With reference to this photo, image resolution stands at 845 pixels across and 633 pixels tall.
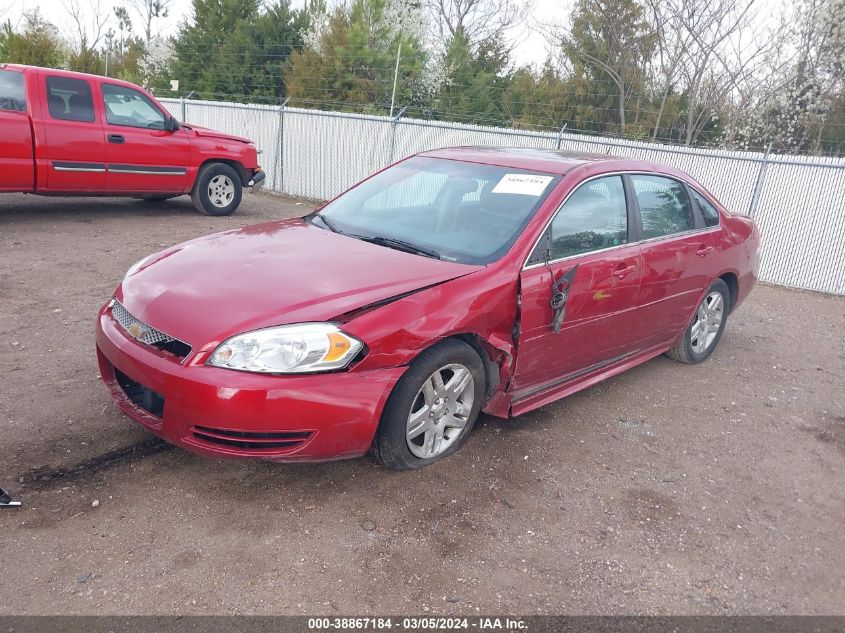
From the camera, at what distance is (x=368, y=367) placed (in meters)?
3.04

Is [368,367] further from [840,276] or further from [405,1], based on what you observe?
[405,1]

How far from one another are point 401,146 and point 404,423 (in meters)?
9.87

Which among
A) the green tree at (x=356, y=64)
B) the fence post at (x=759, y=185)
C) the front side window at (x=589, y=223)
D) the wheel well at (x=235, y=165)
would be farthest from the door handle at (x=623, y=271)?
the green tree at (x=356, y=64)

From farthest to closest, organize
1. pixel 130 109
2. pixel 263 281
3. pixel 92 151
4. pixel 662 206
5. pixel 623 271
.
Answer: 1. pixel 130 109
2. pixel 92 151
3. pixel 662 206
4. pixel 623 271
5. pixel 263 281

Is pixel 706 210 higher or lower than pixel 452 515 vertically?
higher

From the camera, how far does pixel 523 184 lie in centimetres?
404

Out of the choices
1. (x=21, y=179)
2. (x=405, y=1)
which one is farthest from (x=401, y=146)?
(x=405, y=1)

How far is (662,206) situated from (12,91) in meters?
7.09

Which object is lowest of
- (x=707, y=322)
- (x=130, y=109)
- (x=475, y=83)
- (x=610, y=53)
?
(x=707, y=322)

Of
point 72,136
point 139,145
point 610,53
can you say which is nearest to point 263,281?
point 72,136

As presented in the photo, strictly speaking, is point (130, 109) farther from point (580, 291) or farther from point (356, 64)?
point (356, 64)

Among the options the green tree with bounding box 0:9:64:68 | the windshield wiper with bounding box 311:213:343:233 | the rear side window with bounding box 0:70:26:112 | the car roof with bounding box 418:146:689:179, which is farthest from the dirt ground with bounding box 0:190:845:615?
the green tree with bounding box 0:9:64:68

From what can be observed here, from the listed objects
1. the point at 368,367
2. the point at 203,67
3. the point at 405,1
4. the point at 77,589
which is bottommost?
the point at 77,589

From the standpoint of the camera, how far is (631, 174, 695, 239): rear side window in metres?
4.51
